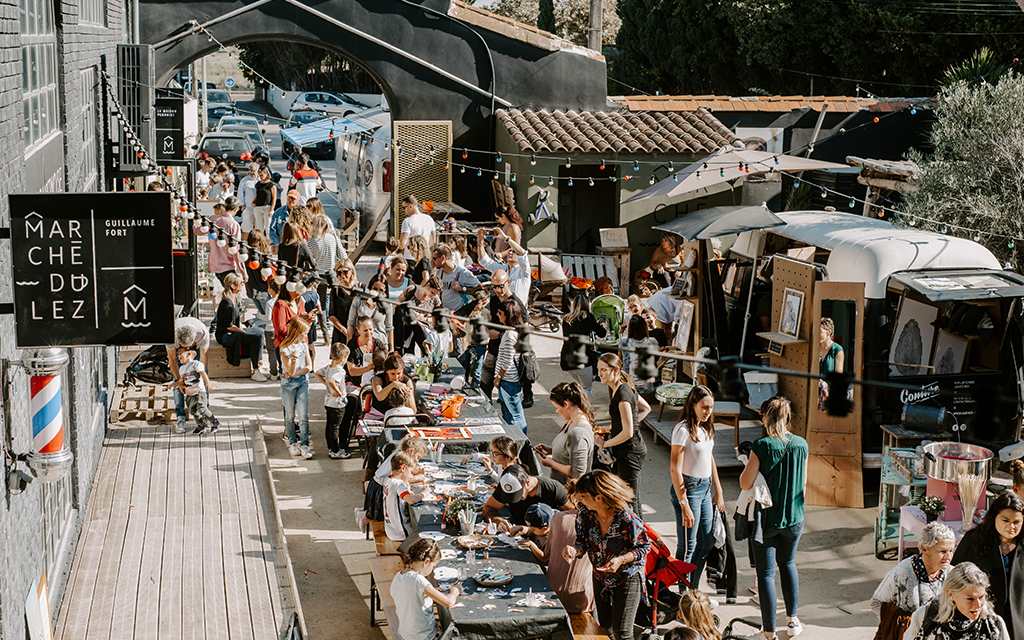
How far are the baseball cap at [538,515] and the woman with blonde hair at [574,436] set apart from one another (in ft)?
2.00

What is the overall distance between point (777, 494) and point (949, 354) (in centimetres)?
416

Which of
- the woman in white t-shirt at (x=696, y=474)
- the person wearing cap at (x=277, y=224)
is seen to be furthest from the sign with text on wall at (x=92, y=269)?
the person wearing cap at (x=277, y=224)

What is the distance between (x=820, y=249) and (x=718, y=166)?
3.35 metres

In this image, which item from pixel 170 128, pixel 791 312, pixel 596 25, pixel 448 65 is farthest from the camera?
pixel 596 25

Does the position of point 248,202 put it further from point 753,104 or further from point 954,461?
point 954,461

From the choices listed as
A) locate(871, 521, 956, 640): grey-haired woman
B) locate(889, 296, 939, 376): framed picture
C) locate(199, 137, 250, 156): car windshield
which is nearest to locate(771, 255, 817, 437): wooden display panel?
locate(889, 296, 939, 376): framed picture

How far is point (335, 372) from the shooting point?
33.9 feet

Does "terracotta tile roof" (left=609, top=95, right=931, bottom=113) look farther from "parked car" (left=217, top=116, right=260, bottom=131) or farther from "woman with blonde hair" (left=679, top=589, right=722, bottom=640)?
"parked car" (left=217, top=116, right=260, bottom=131)

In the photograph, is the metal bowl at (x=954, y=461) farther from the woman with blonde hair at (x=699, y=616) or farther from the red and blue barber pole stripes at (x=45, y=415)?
the red and blue barber pole stripes at (x=45, y=415)

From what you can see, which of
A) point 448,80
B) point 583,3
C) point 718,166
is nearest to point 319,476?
point 718,166

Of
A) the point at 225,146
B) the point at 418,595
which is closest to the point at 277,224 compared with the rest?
the point at 418,595

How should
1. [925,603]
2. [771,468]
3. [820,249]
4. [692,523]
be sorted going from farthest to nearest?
[820,249] < [692,523] < [771,468] < [925,603]

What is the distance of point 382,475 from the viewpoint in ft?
26.4

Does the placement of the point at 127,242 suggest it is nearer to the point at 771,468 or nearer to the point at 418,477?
the point at 418,477
